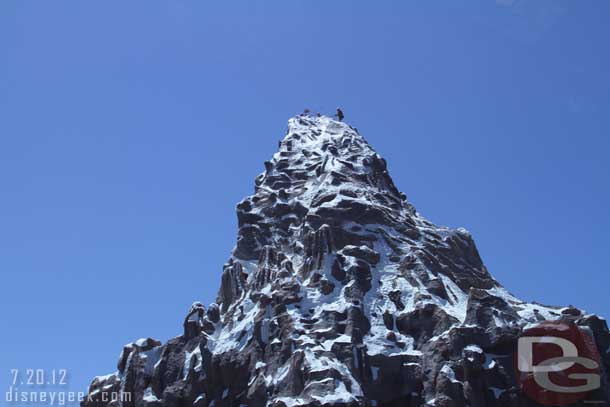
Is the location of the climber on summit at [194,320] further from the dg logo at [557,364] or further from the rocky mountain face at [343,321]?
the dg logo at [557,364]

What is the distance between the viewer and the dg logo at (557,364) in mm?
65188

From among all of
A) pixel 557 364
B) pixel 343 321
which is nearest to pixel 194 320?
pixel 343 321

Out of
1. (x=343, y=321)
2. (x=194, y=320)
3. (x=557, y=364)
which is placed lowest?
(x=557, y=364)

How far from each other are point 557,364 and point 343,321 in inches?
811

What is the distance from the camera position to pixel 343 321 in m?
73.7

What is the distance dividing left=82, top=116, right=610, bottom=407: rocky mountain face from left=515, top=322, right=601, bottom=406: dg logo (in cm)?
108

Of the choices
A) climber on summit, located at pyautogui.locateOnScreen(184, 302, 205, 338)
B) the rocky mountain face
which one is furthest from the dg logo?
climber on summit, located at pyautogui.locateOnScreen(184, 302, 205, 338)

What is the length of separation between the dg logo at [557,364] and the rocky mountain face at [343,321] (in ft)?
3.54

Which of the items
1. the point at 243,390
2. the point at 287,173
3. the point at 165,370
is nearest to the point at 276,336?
the point at 243,390

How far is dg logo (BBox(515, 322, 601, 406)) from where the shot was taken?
214ft

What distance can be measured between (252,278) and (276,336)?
15152 millimetres

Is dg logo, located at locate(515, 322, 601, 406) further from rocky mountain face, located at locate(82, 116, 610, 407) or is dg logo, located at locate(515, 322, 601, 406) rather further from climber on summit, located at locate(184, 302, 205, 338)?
climber on summit, located at locate(184, 302, 205, 338)

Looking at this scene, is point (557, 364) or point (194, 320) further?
point (194, 320)

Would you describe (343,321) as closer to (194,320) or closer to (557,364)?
(194,320)
